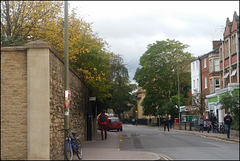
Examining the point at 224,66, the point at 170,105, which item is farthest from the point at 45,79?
the point at 170,105

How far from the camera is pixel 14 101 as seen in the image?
561 inches

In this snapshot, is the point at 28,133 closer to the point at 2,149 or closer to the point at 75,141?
the point at 2,149

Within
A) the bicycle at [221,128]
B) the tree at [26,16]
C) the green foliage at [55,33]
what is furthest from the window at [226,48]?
the tree at [26,16]

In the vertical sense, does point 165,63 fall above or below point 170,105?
above

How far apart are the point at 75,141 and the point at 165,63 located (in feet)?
191

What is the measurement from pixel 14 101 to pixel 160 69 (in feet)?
195

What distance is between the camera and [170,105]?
67.4 m

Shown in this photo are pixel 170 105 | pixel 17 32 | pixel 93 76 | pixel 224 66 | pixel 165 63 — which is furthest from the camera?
pixel 165 63

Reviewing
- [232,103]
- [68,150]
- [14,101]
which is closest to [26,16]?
[14,101]

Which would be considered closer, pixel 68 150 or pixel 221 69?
pixel 68 150

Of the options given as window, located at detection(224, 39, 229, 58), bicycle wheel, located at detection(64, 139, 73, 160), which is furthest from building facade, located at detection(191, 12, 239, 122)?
bicycle wheel, located at detection(64, 139, 73, 160)

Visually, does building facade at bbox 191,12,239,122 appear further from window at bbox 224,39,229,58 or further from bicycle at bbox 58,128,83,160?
bicycle at bbox 58,128,83,160

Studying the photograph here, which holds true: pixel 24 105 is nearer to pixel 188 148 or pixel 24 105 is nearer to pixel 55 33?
pixel 188 148

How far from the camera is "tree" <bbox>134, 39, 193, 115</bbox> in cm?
7275
